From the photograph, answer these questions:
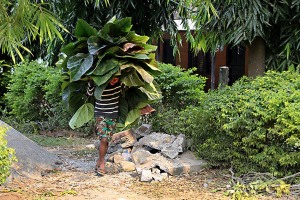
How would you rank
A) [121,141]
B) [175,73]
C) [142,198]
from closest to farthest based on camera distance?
[142,198] → [121,141] → [175,73]

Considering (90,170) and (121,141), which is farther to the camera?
(121,141)

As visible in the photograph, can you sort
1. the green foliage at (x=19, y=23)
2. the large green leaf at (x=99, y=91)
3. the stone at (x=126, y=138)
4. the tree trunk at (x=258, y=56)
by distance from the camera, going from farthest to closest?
the tree trunk at (x=258, y=56) → the stone at (x=126, y=138) → the large green leaf at (x=99, y=91) → the green foliage at (x=19, y=23)

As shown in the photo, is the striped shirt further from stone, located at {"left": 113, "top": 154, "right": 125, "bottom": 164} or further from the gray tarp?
the gray tarp

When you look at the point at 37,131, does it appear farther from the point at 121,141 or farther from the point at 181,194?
the point at 181,194

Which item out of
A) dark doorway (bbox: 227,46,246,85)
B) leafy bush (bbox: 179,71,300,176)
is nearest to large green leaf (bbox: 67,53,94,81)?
leafy bush (bbox: 179,71,300,176)

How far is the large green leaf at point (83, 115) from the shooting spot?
17.4 ft

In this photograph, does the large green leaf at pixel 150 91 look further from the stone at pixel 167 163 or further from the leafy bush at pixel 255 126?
the stone at pixel 167 163

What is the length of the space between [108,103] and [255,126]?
1690mm

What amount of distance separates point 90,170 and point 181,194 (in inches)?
58.3

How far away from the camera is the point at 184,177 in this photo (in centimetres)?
518

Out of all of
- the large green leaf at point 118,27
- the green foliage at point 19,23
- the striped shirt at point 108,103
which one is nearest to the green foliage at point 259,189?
the striped shirt at point 108,103

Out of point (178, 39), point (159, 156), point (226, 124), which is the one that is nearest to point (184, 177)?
point (159, 156)

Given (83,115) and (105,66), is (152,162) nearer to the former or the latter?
(83,115)

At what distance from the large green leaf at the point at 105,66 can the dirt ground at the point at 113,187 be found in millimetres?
1192
